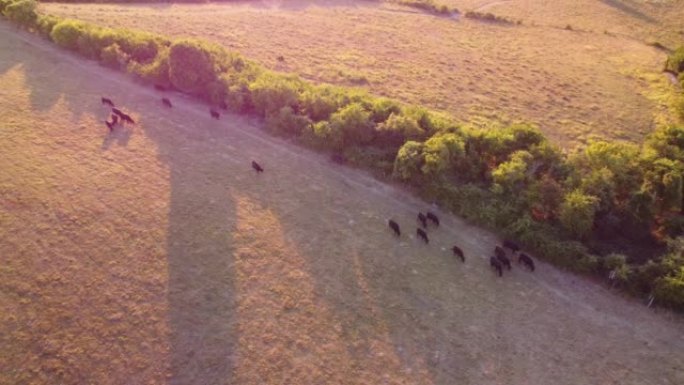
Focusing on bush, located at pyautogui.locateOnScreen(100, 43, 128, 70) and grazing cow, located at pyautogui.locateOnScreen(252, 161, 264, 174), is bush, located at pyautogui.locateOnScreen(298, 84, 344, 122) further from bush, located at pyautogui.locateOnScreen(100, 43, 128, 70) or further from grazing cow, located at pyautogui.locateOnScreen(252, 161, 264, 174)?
bush, located at pyautogui.locateOnScreen(100, 43, 128, 70)

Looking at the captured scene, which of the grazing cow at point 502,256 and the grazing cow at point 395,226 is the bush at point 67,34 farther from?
the grazing cow at point 502,256

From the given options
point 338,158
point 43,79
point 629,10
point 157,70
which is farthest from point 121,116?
point 629,10

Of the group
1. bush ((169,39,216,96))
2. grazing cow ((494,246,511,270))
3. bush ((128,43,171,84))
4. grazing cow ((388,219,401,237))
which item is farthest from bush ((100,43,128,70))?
grazing cow ((494,246,511,270))

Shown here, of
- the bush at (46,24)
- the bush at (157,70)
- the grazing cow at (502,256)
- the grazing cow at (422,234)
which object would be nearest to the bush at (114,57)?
the bush at (157,70)

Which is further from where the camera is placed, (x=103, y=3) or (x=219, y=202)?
(x=103, y=3)

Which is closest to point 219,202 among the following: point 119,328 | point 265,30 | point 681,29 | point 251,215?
point 251,215

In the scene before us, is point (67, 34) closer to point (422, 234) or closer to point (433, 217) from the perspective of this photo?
point (433, 217)

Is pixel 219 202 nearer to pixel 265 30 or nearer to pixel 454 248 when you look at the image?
pixel 454 248
